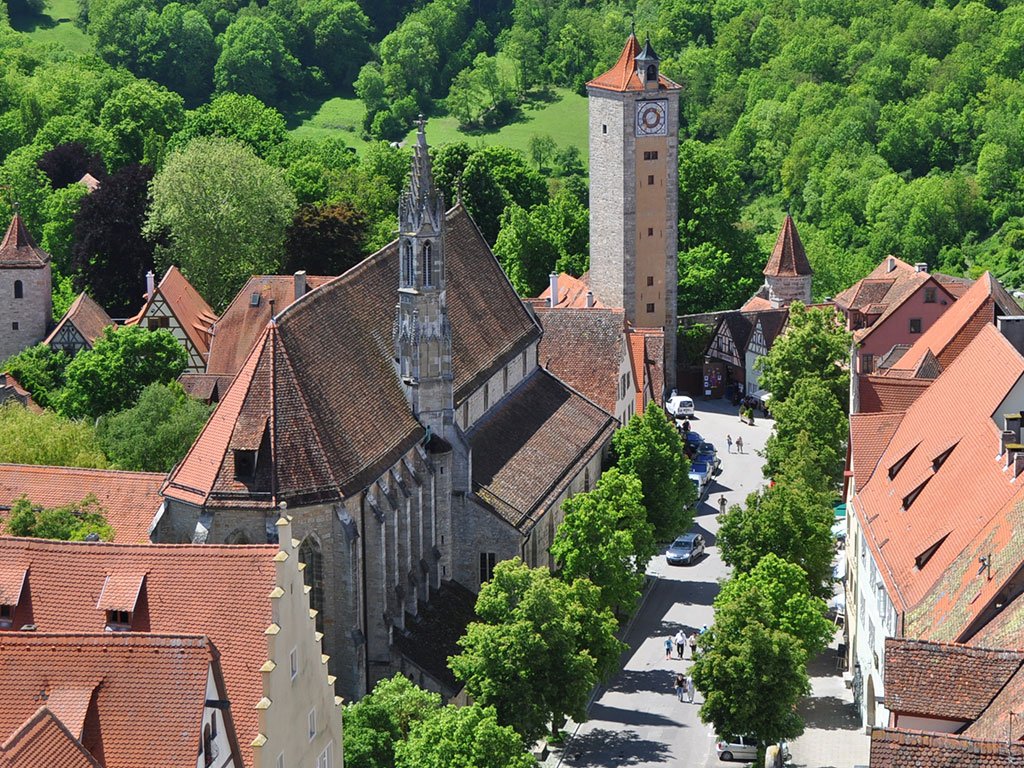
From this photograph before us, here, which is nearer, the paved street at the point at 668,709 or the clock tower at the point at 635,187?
the paved street at the point at 668,709

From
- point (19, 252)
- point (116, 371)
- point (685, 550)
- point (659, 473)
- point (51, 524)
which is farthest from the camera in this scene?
point (19, 252)

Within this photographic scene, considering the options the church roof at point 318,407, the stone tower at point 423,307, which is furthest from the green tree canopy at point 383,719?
the stone tower at point 423,307

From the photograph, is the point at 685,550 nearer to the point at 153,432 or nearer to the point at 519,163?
the point at 153,432

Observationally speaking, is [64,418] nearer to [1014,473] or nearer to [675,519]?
[675,519]

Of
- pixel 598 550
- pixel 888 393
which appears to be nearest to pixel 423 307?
pixel 598 550

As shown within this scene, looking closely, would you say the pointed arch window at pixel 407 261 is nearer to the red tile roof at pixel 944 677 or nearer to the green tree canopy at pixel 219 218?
the red tile roof at pixel 944 677

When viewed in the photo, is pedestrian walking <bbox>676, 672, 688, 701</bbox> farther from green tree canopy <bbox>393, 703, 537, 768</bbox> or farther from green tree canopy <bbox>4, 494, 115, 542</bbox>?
green tree canopy <bbox>4, 494, 115, 542</bbox>

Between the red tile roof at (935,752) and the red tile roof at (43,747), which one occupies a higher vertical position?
the red tile roof at (935,752)
